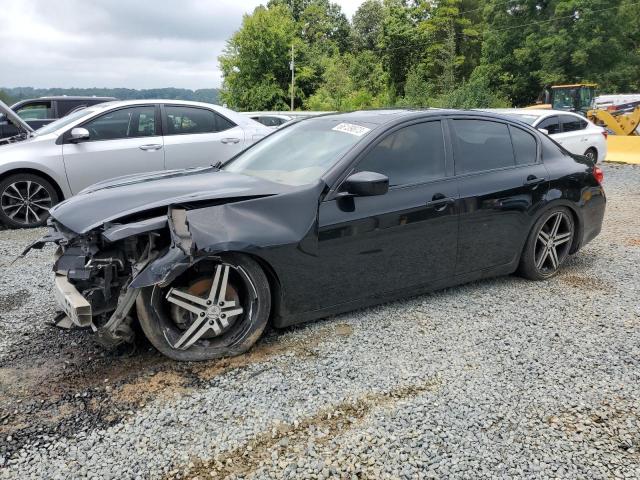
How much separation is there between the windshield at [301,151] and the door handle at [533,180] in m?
1.52

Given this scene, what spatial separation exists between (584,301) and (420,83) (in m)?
37.0

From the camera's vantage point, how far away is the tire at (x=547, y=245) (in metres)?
4.46

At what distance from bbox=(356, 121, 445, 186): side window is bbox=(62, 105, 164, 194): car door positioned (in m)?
4.32

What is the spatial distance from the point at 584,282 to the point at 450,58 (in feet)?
142

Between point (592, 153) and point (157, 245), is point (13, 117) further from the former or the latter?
point (592, 153)

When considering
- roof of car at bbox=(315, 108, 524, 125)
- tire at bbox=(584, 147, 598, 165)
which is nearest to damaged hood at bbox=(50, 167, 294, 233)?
roof of car at bbox=(315, 108, 524, 125)

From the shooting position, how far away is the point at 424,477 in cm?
216

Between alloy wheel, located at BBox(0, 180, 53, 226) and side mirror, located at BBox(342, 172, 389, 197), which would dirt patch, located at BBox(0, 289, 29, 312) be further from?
alloy wheel, located at BBox(0, 180, 53, 226)

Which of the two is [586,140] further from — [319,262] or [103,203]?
[103,203]

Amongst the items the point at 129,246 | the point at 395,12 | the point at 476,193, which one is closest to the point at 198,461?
the point at 129,246

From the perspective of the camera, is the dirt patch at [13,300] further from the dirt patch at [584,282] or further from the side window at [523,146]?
the dirt patch at [584,282]

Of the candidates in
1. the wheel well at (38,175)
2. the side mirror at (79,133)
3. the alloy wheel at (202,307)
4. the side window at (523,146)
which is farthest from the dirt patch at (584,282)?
the wheel well at (38,175)

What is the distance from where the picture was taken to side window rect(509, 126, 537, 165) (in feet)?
14.5

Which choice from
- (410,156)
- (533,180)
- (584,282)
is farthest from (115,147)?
(584,282)
